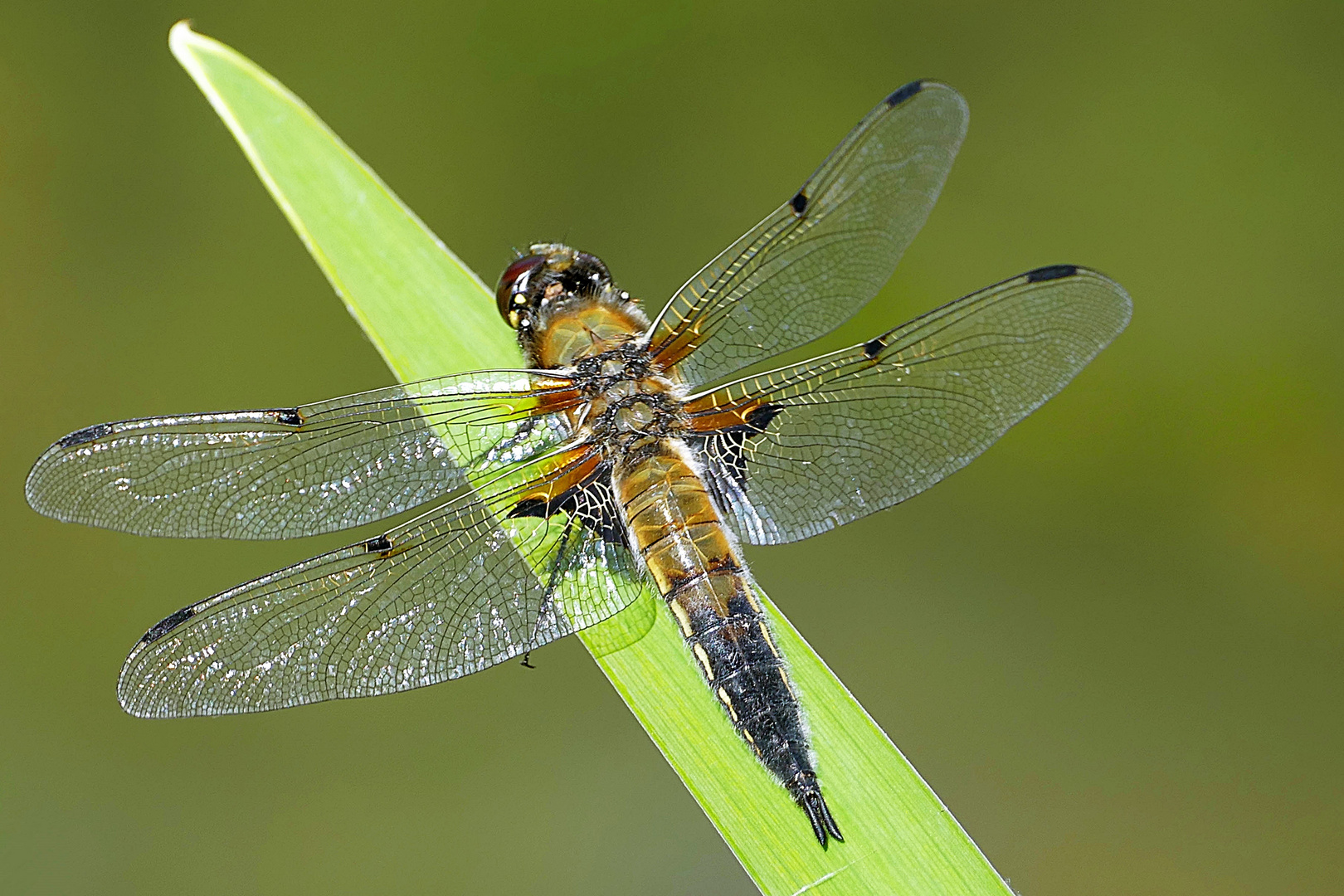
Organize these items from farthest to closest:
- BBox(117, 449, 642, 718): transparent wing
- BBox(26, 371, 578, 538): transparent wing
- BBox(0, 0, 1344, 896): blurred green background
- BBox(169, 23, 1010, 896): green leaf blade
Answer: BBox(0, 0, 1344, 896): blurred green background
BBox(26, 371, 578, 538): transparent wing
BBox(117, 449, 642, 718): transparent wing
BBox(169, 23, 1010, 896): green leaf blade

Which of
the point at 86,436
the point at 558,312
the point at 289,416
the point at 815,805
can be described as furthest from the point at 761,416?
the point at 86,436

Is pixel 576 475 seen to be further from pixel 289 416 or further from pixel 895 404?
pixel 895 404

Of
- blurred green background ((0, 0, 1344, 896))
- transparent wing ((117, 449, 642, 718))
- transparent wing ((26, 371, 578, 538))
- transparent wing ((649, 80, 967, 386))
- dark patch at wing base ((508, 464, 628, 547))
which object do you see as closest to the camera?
transparent wing ((117, 449, 642, 718))

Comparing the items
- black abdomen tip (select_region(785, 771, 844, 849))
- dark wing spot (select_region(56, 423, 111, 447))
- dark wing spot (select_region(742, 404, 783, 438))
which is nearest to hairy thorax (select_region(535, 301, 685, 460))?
dark wing spot (select_region(742, 404, 783, 438))

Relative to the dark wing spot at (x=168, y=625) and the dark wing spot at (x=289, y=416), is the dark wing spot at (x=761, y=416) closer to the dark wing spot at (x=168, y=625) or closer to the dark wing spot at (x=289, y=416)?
the dark wing spot at (x=289, y=416)

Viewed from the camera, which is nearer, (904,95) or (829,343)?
(904,95)

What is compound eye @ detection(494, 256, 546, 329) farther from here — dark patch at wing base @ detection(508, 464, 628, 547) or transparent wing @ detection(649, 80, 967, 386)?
dark patch at wing base @ detection(508, 464, 628, 547)

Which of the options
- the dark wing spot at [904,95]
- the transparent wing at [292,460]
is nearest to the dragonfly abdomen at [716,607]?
the transparent wing at [292,460]
